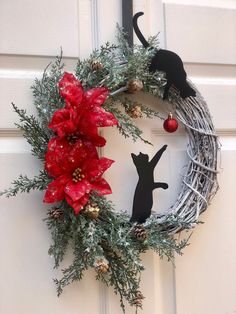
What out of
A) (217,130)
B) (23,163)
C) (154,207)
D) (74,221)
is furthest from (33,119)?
(217,130)

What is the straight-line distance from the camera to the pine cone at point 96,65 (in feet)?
2.71

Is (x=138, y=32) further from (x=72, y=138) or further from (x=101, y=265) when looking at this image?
(x=101, y=265)

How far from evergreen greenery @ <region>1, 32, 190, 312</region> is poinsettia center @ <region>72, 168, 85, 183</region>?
0.05 meters

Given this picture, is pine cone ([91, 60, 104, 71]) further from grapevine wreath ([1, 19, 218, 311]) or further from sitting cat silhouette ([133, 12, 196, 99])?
sitting cat silhouette ([133, 12, 196, 99])

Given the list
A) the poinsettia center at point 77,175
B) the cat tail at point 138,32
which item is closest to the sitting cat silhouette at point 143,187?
the poinsettia center at point 77,175

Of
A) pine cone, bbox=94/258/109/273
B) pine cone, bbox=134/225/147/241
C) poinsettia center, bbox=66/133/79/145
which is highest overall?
poinsettia center, bbox=66/133/79/145

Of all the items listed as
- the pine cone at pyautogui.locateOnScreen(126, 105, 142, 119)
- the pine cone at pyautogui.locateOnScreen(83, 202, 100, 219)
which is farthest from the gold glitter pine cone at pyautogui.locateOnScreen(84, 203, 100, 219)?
the pine cone at pyautogui.locateOnScreen(126, 105, 142, 119)

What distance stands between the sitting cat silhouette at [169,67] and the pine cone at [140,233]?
0.28 metres

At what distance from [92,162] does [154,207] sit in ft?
0.63

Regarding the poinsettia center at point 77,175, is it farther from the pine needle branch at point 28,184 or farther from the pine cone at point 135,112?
the pine cone at point 135,112

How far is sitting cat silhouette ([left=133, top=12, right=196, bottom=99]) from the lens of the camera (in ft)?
2.92

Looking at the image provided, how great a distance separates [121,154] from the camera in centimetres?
91

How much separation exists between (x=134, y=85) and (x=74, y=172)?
21 cm

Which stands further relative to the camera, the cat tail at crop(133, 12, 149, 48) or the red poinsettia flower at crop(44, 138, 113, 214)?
the cat tail at crop(133, 12, 149, 48)
